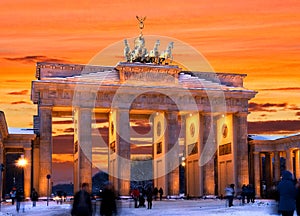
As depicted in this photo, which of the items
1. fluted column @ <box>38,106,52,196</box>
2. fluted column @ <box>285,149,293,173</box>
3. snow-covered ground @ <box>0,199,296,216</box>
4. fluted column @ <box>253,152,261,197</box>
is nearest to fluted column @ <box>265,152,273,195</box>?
fluted column @ <box>253,152,261,197</box>

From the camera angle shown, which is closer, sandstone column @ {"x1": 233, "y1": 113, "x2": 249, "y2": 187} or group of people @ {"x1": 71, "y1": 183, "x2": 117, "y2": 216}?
group of people @ {"x1": 71, "y1": 183, "x2": 117, "y2": 216}

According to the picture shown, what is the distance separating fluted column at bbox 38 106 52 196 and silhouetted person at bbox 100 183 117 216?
44.9 m

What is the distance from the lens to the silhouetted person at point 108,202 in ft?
65.0

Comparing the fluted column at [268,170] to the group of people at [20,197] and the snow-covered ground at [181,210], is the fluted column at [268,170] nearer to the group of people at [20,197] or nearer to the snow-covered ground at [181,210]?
the snow-covered ground at [181,210]

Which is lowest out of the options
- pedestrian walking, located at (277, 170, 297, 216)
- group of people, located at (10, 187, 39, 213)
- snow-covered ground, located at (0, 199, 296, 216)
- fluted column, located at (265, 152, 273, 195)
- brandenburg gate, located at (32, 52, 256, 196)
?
snow-covered ground, located at (0, 199, 296, 216)

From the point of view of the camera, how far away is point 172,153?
224ft

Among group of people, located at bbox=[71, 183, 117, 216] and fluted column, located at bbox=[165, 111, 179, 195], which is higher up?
fluted column, located at bbox=[165, 111, 179, 195]

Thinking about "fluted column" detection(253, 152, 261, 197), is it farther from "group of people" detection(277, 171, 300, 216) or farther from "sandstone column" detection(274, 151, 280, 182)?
"group of people" detection(277, 171, 300, 216)

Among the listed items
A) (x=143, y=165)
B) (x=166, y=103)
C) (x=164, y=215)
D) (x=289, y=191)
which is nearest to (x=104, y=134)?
(x=166, y=103)

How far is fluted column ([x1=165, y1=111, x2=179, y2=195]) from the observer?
223ft

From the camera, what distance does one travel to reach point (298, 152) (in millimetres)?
69750

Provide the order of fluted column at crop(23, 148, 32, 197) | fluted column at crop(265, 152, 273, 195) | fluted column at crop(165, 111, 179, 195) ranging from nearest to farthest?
fluted column at crop(23, 148, 32, 197) < fluted column at crop(165, 111, 179, 195) < fluted column at crop(265, 152, 273, 195)

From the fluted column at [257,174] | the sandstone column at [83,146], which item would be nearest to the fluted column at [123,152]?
the sandstone column at [83,146]

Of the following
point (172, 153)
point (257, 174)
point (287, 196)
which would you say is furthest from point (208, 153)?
point (287, 196)
